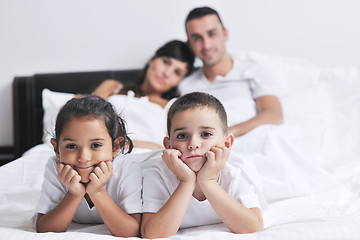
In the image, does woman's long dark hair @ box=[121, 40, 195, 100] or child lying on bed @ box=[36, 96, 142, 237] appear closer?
child lying on bed @ box=[36, 96, 142, 237]

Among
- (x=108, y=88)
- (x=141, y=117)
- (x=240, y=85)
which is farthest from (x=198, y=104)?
Result: (x=108, y=88)

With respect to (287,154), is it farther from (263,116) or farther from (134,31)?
(134,31)

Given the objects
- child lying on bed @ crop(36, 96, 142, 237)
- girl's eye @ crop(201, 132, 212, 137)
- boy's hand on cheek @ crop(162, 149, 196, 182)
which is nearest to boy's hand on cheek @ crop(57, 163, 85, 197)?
child lying on bed @ crop(36, 96, 142, 237)

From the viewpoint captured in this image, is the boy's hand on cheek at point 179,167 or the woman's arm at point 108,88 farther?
the woman's arm at point 108,88

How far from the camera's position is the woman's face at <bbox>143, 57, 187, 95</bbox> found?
82.2 inches

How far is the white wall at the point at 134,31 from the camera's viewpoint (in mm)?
2377

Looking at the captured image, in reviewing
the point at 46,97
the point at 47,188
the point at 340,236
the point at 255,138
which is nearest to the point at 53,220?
the point at 47,188

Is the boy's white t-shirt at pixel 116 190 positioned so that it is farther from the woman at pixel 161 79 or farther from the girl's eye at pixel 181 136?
the woman at pixel 161 79

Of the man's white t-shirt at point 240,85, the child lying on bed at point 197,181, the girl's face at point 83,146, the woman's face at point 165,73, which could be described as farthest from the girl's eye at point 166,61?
the girl's face at point 83,146

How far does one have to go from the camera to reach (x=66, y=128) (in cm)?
100

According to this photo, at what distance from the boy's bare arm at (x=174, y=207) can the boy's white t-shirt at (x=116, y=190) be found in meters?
0.08

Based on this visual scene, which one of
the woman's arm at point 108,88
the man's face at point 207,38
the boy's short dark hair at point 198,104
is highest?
the man's face at point 207,38

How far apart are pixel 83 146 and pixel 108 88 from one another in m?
1.18

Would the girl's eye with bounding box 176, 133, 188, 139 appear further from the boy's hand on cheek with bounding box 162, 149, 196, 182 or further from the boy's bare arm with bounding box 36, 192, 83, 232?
the boy's bare arm with bounding box 36, 192, 83, 232
